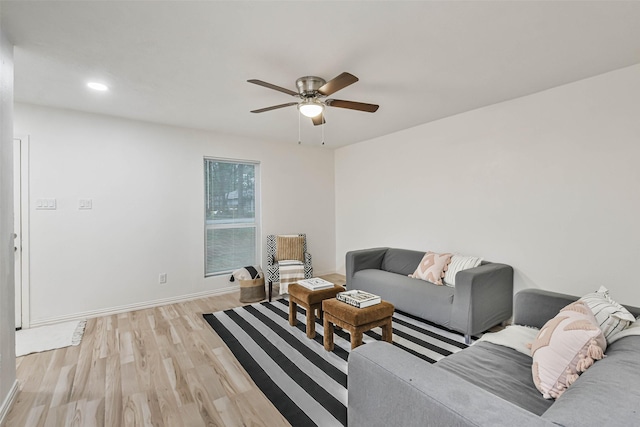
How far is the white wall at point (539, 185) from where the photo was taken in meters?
2.35

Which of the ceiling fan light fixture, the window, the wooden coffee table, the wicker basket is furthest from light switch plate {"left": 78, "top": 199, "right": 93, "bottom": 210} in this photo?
the wooden coffee table

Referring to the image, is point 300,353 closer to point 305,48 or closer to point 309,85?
point 309,85

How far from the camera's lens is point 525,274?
2916 millimetres

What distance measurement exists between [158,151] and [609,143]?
15.6 feet

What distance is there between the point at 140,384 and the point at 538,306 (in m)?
2.95

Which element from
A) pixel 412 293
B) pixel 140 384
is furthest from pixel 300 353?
pixel 412 293

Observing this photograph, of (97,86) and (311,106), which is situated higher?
(97,86)

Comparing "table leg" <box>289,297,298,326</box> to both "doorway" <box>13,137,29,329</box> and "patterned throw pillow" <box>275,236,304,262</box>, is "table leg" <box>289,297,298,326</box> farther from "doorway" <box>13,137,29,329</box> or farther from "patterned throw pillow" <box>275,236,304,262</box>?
"doorway" <box>13,137,29,329</box>

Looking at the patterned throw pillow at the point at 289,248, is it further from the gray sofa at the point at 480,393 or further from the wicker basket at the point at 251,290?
the gray sofa at the point at 480,393

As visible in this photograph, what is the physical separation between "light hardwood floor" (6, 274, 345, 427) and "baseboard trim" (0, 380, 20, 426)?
3 cm

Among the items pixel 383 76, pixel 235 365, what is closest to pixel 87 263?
pixel 235 365

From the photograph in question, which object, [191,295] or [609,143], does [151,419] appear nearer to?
[191,295]

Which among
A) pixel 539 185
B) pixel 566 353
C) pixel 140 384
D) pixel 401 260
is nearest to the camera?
pixel 566 353

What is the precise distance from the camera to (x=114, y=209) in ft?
11.4
